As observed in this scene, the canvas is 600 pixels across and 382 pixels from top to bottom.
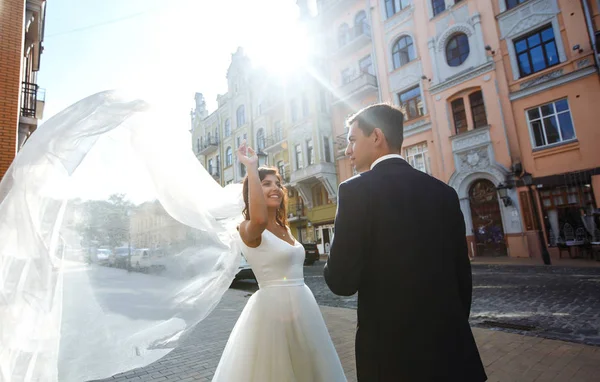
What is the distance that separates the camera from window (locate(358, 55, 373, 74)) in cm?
2288

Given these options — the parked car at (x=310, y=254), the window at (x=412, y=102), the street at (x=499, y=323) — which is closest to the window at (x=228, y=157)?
A: the parked car at (x=310, y=254)

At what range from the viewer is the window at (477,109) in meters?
17.0

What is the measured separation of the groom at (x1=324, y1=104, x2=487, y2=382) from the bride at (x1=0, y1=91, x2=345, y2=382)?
0.76m

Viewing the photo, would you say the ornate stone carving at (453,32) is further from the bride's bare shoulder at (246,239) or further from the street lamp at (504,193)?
the bride's bare shoulder at (246,239)

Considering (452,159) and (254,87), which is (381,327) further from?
(254,87)

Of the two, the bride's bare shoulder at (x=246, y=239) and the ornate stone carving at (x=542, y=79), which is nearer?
the bride's bare shoulder at (x=246, y=239)

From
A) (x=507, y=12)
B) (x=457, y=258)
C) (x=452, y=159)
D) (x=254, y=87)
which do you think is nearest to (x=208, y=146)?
(x=254, y=87)

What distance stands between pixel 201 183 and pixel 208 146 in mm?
38192

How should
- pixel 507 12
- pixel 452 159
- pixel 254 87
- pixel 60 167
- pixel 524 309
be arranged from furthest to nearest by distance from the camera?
pixel 254 87
pixel 452 159
pixel 507 12
pixel 524 309
pixel 60 167

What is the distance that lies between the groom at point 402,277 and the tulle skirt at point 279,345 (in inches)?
29.9

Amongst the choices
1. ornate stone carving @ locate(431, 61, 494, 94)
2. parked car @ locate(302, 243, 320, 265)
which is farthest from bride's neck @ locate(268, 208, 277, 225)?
ornate stone carving @ locate(431, 61, 494, 94)

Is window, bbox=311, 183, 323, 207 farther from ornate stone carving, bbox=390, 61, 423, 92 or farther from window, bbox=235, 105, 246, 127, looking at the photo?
window, bbox=235, 105, 246, 127

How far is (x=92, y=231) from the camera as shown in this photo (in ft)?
7.33

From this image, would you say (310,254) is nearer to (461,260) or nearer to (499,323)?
(499,323)
